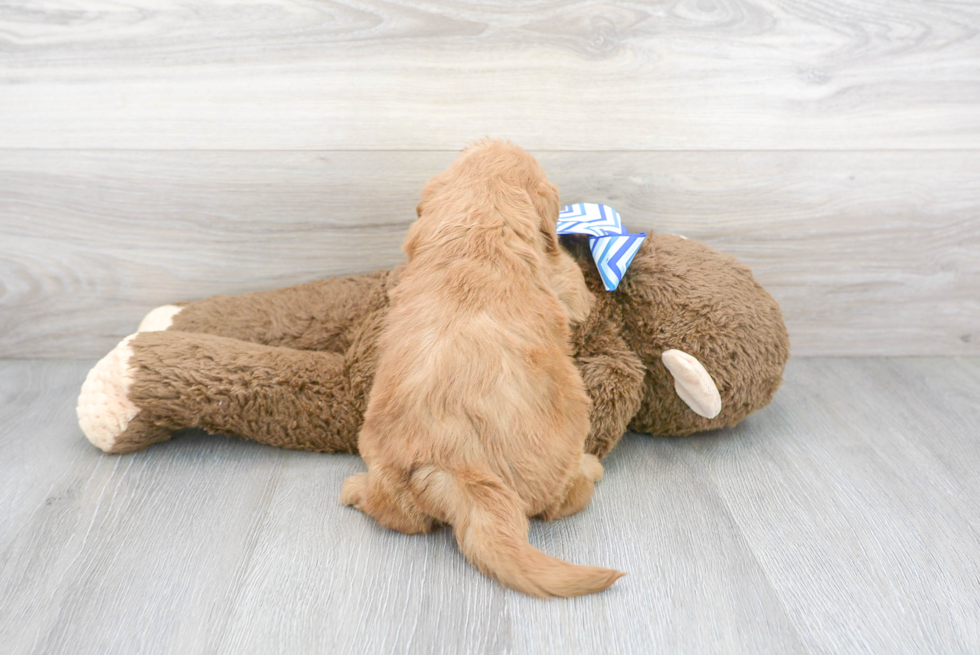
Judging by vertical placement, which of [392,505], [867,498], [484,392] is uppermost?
[484,392]

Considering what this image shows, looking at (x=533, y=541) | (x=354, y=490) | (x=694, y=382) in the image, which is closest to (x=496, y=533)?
(x=533, y=541)

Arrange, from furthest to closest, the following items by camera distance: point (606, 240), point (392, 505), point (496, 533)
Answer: point (606, 240)
point (392, 505)
point (496, 533)

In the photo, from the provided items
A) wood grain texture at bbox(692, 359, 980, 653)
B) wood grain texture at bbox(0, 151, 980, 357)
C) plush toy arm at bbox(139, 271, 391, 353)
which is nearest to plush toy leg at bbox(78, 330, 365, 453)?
plush toy arm at bbox(139, 271, 391, 353)

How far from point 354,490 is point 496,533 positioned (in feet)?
0.99

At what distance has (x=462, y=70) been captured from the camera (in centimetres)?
145

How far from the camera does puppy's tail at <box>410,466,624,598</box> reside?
914 mm

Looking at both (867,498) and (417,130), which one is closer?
(867,498)

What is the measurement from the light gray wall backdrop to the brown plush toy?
10.7 inches

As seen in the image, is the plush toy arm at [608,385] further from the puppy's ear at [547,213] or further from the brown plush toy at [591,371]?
the puppy's ear at [547,213]

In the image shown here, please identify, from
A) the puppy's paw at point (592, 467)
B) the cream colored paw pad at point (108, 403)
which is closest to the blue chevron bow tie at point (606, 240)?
the puppy's paw at point (592, 467)

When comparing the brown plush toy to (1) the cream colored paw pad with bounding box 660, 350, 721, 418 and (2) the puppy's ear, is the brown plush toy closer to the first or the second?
(1) the cream colored paw pad with bounding box 660, 350, 721, 418

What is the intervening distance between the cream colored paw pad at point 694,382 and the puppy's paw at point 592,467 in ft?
0.68

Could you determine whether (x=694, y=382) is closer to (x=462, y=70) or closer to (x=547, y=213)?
(x=547, y=213)

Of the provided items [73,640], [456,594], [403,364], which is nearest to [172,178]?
[403,364]
